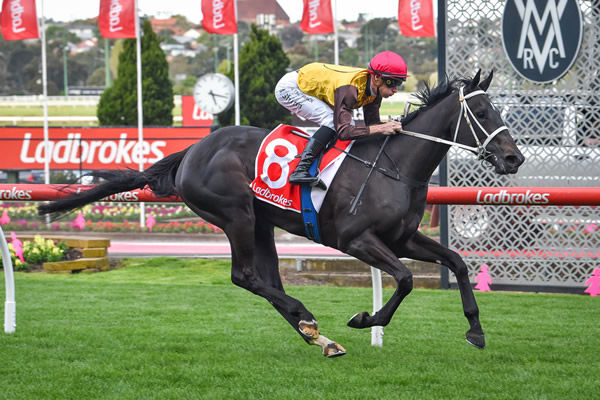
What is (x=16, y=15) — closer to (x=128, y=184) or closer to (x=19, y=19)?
(x=19, y=19)

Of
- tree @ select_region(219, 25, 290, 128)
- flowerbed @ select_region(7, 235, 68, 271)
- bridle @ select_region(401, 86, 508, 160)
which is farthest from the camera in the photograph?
tree @ select_region(219, 25, 290, 128)

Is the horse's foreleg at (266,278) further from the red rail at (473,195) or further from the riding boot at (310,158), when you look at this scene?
the red rail at (473,195)

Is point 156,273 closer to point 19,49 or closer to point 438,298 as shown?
point 438,298

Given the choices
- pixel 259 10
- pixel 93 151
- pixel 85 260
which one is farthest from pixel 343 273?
pixel 259 10

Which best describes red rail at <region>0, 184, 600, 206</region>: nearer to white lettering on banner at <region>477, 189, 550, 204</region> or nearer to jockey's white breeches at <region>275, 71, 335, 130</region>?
white lettering on banner at <region>477, 189, 550, 204</region>

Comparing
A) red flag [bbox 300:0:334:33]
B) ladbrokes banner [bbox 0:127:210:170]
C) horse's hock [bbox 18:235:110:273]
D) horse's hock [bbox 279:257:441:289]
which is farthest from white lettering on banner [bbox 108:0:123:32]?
horse's hock [bbox 279:257:441:289]

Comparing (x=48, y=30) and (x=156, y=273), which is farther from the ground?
(x=48, y=30)

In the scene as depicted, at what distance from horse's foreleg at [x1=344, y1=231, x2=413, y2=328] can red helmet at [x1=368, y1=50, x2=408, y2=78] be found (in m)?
0.94

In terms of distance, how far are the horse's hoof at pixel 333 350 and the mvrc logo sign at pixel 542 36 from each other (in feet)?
17.2

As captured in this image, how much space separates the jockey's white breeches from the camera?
16.6 ft

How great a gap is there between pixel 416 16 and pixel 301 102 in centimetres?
1459

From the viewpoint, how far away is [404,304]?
7.55m

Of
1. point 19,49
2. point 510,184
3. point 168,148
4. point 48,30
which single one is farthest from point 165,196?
point 48,30

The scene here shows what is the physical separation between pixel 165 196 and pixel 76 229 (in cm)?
1134
